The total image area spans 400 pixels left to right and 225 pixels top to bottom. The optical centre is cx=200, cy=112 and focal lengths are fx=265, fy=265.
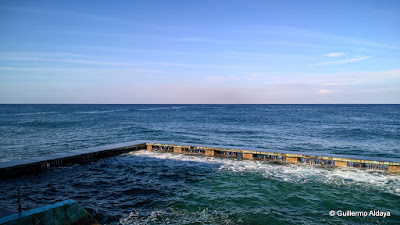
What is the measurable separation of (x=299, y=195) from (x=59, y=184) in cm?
1133

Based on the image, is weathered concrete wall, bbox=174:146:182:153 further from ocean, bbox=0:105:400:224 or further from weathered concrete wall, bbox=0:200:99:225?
weathered concrete wall, bbox=0:200:99:225

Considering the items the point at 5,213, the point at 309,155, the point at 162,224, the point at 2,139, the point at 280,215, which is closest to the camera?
the point at 5,213

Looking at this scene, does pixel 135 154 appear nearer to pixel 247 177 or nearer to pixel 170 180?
pixel 170 180

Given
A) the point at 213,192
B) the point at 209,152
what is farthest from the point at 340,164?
the point at 213,192

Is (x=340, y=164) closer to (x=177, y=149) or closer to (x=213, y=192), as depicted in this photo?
(x=213, y=192)

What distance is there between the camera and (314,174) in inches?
574

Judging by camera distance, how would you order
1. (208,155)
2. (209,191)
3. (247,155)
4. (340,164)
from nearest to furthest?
1. (209,191)
2. (340,164)
3. (247,155)
4. (208,155)

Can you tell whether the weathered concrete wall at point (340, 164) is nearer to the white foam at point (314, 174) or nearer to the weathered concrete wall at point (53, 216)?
the white foam at point (314, 174)

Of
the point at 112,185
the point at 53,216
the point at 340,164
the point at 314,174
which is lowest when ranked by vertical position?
the point at 112,185

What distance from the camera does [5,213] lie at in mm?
7551

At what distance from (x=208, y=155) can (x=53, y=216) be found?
13456 mm

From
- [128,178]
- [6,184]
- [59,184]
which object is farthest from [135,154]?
[6,184]

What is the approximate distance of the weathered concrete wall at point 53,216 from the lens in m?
6.31

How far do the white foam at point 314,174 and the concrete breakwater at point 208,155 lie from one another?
67 centimetres
